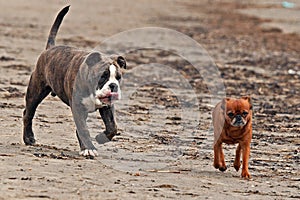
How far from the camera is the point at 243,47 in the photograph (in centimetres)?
2308

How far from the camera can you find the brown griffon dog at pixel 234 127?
28.6 ft

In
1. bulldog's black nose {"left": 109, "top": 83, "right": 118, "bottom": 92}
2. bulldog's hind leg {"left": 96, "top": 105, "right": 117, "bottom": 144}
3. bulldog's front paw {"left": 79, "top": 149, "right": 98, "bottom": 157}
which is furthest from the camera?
bulldog's hind leg {"left": 96, "top": 105, "right": 117, "bottom": 144}

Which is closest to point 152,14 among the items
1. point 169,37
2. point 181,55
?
point 169,37

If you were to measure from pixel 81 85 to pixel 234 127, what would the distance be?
4.99 feet

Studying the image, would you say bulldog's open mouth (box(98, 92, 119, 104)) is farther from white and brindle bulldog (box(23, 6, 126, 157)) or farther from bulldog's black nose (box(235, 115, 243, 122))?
bulldog's black nose (box(235, 115, 243, 122))

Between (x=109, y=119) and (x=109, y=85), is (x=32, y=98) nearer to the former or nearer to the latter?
(x=109, y=119)

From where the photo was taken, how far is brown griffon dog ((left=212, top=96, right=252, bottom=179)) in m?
8.72

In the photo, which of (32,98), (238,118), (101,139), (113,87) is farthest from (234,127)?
(32,98)

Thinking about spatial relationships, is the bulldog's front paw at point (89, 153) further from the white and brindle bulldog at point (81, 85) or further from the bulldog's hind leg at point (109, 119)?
the bulldog's hind leg at point (109, 119)

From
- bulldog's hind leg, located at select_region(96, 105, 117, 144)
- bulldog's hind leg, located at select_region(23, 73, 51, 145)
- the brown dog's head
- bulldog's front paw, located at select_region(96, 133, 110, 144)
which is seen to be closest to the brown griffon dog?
the brown dog's head

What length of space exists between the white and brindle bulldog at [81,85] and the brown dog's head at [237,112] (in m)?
1.05

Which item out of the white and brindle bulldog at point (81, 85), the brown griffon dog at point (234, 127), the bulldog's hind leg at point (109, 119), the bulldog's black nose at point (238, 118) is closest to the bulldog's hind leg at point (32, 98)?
the white and brindle bulldog at point (81, 85)

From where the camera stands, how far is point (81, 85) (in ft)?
29.0

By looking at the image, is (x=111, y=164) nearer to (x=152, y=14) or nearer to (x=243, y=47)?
(x=243, y=47)
